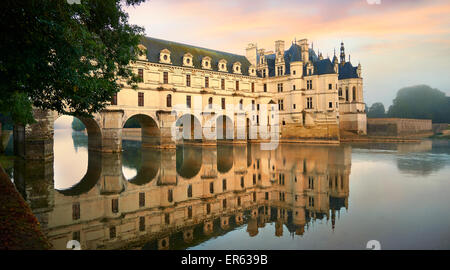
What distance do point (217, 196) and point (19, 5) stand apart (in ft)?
30.6

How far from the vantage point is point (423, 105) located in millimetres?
79750

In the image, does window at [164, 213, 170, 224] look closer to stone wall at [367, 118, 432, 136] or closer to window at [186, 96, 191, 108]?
window at [186, 96, 191, 108]

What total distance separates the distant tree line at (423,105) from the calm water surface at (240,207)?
71.8 meters

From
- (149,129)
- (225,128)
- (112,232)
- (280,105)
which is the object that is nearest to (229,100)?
(225,128)

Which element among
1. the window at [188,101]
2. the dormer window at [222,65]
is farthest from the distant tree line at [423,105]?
the window at [188,101]

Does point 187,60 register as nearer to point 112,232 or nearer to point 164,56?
point 164,56

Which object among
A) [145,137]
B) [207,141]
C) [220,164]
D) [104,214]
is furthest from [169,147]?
[104,214]

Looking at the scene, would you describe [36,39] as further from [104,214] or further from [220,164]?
[220,164]

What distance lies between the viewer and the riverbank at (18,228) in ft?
17.5

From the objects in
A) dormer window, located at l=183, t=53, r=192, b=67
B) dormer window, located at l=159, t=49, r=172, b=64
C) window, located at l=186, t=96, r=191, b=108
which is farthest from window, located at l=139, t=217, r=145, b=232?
dormer window, located at l=183, t=53, r=192, b=67

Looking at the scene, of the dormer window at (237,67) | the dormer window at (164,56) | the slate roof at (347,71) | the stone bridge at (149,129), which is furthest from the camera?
the slate roof at (347,71)

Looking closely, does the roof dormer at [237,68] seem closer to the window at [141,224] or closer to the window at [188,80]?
the window at [188,80]

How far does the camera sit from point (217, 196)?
40.7 ft
